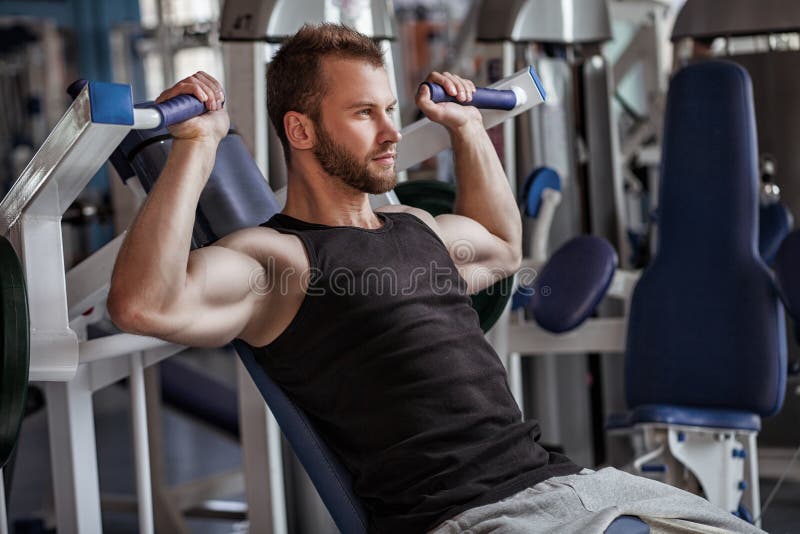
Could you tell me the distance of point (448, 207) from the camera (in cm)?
233

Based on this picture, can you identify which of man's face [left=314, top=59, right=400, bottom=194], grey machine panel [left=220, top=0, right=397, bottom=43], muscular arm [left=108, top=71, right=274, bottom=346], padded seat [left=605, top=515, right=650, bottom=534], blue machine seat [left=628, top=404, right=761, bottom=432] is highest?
grey machine panel [left=220, top=0, right=397, bottom=43]

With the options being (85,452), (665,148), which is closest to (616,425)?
(665,148)

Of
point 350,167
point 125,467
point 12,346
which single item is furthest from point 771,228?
point 125,467

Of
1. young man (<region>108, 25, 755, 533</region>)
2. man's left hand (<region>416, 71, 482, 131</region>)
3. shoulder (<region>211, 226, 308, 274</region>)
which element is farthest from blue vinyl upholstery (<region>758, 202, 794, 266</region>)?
shoulder (<region>211, 226, 308, 274</region>)

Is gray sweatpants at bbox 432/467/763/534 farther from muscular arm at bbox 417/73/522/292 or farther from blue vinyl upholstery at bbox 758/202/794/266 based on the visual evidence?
blue vinyl upholstery at bbox 758/202/794/266

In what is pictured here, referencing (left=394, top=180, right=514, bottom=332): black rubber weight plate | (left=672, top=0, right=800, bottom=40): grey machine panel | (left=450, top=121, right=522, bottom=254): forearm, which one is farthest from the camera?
(left=672, top=0, right=800, bottom=40): grey machine panel

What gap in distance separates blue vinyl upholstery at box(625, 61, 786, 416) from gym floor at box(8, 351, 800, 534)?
0.69 meters

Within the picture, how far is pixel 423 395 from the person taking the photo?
5.62 feet

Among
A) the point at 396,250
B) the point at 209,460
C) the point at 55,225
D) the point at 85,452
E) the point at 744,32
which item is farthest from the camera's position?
the point at 209,460

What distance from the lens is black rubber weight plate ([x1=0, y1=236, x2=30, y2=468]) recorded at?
4.97 feet

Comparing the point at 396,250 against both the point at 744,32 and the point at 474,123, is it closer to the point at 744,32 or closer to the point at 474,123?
the point at 474,123

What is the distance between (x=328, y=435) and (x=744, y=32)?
2339 millimetres

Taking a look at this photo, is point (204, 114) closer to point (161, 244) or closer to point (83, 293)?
point (161, 244)

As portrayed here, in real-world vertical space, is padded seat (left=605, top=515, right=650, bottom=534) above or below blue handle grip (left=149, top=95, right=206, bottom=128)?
below
